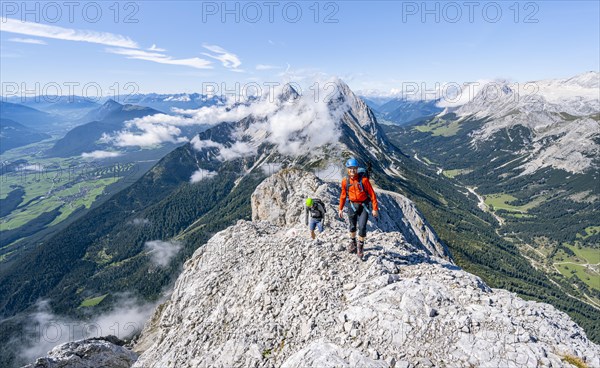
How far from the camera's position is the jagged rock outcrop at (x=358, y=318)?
17.2m

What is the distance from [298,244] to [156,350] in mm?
16844

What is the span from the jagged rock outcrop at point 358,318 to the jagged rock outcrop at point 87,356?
686 centimetres

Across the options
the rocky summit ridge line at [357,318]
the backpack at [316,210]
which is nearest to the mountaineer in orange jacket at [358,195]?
the rocky summit ridge line at [357,318]

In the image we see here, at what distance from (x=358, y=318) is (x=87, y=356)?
32.2 metres

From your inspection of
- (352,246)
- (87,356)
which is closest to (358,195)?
(352,246)

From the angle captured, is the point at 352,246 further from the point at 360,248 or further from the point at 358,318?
the point at 358,318

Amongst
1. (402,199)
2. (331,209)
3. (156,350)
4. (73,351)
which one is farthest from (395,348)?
(402,199)

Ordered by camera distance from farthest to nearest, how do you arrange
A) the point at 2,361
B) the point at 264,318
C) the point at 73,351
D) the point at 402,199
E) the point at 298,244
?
1. the point at 2,361
2. the point at 402,199
3. the point at 73,351
4. the point at 298,244
5. the point at 264,318

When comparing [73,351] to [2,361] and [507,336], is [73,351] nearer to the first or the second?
[507,336]

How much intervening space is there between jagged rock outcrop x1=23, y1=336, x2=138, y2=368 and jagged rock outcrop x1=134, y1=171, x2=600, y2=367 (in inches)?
270

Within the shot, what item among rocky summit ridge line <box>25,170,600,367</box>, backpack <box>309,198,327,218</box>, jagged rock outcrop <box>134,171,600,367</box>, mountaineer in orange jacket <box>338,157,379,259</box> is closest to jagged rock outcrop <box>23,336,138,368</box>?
jagged rock outcrop <box>134,171,600,367</box>

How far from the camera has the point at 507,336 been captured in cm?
1734

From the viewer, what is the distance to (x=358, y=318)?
19.9m

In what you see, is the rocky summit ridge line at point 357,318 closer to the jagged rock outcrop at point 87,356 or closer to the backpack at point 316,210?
the backpack at point 316,210
